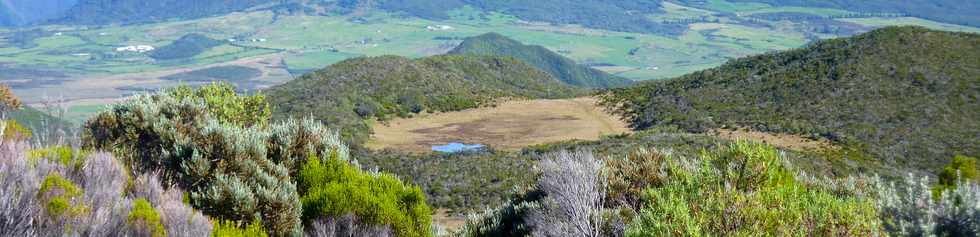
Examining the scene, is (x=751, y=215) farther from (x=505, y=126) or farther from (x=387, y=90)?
(x=387, y=90)

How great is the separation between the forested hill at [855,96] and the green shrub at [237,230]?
3593 cm

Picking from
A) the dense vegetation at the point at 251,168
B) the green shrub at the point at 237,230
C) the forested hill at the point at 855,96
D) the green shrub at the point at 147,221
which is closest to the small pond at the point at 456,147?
the forested hill at the point at 855,96

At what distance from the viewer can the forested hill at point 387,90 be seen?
54.5m

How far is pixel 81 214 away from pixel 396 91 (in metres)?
55.9

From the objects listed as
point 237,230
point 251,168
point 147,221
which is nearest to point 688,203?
point 237,230

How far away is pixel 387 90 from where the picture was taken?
63094 millimetres

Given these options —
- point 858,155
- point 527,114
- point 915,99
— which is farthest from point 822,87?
point 527,114

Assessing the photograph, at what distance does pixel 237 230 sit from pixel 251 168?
228cm

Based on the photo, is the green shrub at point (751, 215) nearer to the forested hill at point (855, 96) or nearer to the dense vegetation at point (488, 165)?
the dense vegetation at point (488, 165)

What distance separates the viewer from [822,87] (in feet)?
175

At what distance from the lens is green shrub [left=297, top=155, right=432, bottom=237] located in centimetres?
1089

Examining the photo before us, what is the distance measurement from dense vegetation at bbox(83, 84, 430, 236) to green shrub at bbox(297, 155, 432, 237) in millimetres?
15

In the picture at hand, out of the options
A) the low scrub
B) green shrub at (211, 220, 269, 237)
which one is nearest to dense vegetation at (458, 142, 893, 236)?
green shrub at (211, 220, 269, 237)

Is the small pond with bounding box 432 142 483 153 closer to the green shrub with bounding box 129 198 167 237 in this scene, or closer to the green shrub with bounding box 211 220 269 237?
the green shrub with bounding box 211 220 269 237
